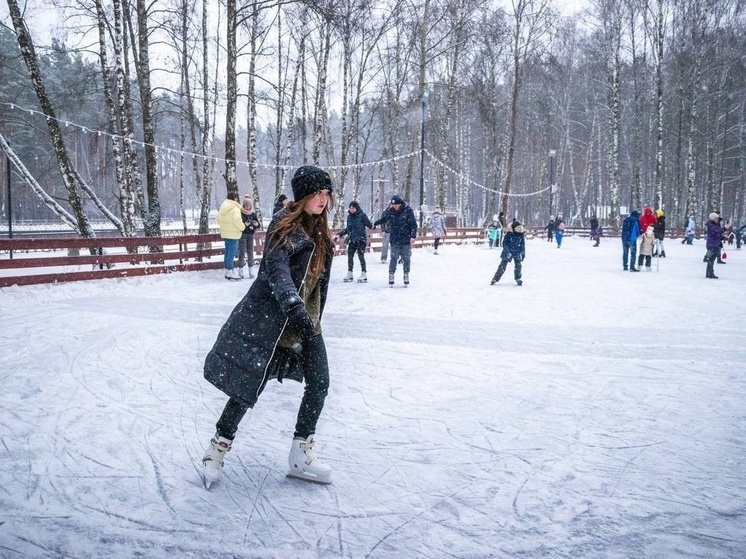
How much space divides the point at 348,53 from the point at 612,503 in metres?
22.9

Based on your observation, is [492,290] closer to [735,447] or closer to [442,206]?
[735,447]

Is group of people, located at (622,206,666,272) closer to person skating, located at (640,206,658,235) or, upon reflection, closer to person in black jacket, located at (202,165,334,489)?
person skating, located at (640,206,658,235)

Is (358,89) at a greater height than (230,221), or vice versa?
(358,89)

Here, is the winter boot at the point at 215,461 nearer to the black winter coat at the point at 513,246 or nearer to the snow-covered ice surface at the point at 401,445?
the snow-covered ice surface at the point at 401,445

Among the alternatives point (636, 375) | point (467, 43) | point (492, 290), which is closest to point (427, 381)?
point (636, 375)

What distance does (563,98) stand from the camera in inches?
1510

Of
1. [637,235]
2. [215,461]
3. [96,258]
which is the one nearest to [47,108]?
[96,258]

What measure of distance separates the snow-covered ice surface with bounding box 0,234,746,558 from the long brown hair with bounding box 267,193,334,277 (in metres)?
Result: 1.20

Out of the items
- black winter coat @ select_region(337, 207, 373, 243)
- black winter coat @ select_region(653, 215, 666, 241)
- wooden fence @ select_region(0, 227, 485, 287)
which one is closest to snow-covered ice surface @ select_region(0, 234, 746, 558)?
wooden fence @ select_region(0, 227, 485, 287)

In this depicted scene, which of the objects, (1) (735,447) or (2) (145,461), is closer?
(2) (145,461)

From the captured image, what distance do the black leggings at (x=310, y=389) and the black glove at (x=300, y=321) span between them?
0.22 meters

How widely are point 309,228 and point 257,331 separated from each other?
1.89ft

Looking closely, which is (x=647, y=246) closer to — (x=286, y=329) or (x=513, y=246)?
(x=513, y=246)

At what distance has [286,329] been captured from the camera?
2.63 metres
